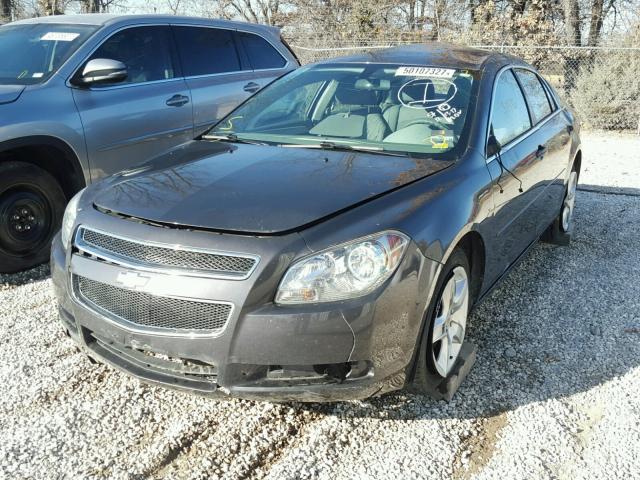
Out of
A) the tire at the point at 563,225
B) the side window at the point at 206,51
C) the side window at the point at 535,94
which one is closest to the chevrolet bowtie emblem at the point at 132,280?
the side window at the point at 535,94

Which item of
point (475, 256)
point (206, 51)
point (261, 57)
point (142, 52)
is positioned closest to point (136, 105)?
point (142, 52)

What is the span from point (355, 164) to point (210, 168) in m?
0.74

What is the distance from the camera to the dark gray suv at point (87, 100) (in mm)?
4527

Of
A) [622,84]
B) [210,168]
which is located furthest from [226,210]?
[622,84]

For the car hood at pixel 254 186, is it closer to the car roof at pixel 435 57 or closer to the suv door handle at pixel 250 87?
the car roof at pixel 435 57

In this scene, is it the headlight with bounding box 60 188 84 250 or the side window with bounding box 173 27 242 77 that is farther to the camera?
the side window with bounding box 173 27 242 77

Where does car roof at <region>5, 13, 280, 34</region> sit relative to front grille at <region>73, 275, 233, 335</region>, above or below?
above

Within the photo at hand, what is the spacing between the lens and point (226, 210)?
2.63 m

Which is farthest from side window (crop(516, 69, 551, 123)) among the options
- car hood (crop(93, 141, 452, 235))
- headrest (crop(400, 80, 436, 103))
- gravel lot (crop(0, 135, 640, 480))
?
car hood (crop(93, 141, 452, 235))

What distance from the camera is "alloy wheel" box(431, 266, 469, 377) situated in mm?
2898

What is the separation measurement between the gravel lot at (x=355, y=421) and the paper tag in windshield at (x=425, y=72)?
1.58m

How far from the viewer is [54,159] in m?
4.77

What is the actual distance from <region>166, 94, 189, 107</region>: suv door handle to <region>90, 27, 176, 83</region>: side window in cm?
21

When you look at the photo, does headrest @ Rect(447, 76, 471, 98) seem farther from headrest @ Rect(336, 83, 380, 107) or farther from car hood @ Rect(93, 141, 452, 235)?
car hood @ Rect(93, 141, 452, 235)
